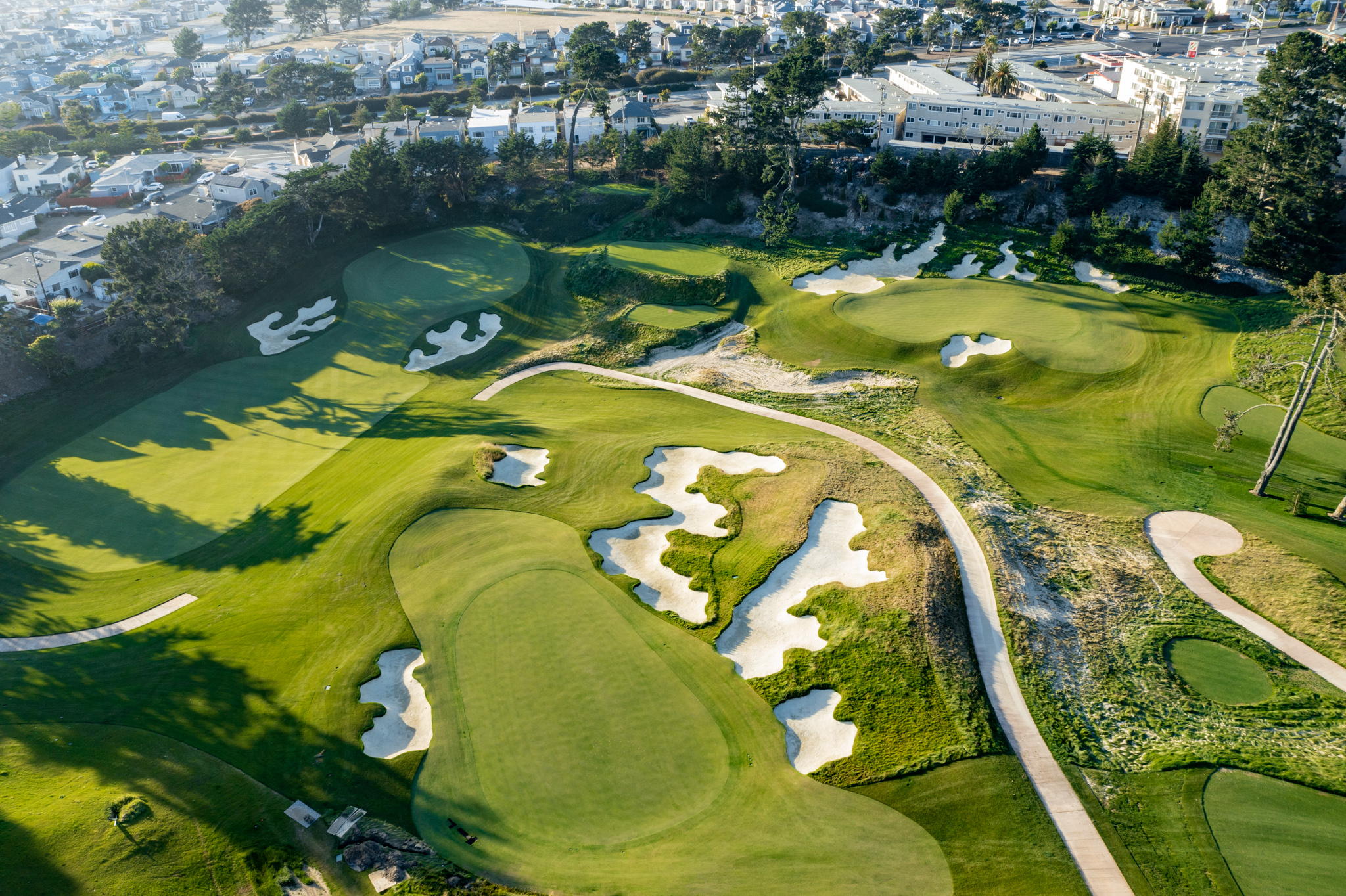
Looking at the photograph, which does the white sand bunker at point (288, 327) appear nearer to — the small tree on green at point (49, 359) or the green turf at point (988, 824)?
the small tree on green at point (49, 359)

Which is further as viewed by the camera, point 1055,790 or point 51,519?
point 51,519

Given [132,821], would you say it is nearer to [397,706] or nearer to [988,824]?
[397,706]

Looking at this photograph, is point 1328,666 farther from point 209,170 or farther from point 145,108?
point 145,108

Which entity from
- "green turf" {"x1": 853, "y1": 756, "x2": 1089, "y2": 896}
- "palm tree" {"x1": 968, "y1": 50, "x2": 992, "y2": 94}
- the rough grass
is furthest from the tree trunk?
"palm tree" {"x1": 968, "y1": 50, "x2": 992, "y2": 94}

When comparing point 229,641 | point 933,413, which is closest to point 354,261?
point 229,641

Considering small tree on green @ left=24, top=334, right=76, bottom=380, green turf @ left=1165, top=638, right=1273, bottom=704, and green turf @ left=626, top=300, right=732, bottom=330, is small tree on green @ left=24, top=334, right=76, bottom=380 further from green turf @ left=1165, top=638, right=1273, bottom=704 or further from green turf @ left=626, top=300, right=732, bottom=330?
green turf @ left=1165, top=638, right=1273, bottom=704

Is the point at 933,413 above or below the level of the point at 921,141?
below
